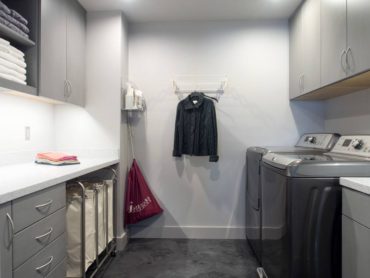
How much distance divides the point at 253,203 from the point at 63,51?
77.6 inches

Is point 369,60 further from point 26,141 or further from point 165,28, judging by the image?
point 26,141

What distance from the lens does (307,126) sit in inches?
106

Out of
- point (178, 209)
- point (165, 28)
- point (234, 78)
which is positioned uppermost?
point (165, 28)

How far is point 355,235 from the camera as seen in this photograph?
1.25 meters

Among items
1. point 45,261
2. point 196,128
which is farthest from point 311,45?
point 45,261

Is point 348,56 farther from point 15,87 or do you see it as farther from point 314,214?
point 15,87

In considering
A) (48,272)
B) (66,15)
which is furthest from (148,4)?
(48,272)

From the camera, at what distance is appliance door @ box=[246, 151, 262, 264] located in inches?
84.4

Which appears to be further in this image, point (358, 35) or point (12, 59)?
point (12, 59)

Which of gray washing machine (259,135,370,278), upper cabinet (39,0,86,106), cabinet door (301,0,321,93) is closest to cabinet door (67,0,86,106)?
upper cabinet (39,0,86,106)

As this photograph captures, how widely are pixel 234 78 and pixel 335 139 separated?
110 cm

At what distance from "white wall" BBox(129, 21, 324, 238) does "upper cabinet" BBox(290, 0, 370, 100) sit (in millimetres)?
274

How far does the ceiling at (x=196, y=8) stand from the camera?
2352mm

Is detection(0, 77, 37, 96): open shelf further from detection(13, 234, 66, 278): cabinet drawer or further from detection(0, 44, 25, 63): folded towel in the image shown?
detection(13, 234, 66, 278): cabinet drawer
